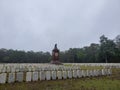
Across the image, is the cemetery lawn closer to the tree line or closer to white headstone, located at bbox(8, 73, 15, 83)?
white headstone, located at bbox(8, 73, 15, 83)

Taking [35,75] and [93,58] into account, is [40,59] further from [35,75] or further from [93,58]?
[35,75]

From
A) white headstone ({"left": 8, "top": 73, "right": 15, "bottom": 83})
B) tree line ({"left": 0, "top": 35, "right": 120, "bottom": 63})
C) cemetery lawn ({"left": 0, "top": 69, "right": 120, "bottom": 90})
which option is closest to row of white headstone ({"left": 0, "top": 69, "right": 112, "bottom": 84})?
white headstone ({"left": 8, "top": 73, "right": 15, "bottom": 83})

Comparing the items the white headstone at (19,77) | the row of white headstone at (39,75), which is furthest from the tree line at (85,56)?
the white headstone at (19,77)

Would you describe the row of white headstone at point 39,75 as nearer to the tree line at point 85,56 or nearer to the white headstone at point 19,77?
the white headstone at point 19,77

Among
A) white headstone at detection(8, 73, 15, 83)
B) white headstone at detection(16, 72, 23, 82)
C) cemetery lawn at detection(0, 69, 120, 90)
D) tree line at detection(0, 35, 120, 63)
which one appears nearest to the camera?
cemetery lawn at detection(0, 69, 120, 90)

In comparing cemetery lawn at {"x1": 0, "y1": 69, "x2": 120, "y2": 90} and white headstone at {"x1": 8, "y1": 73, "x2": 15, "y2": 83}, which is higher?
white headstone at {"x1": 8, "y1": 73, "x2": 15, "y2": 83}

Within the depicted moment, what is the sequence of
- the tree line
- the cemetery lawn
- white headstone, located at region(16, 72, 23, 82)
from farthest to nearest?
the tree line
white headstone, located at region(16, 72, 23, 82)
the cemetery lawn

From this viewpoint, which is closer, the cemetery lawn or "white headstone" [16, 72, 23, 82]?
the cemetery lawn

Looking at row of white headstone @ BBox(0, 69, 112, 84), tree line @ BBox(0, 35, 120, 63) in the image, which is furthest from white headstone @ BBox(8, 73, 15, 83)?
tree line @ BBox(0, 35, 120, 63)

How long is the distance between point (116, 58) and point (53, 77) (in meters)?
56.4

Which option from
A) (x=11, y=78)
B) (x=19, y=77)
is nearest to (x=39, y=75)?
(x=19, y=77)

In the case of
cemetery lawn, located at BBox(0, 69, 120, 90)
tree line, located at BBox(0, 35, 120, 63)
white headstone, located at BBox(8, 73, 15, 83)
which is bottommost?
cemetery lawn, located at BBox(0, 69, 120, 90)

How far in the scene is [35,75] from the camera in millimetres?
11305

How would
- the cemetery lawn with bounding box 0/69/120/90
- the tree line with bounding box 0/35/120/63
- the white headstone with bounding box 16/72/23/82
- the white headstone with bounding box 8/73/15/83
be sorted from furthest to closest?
the tree line with bounding box 0/35/120/63 → the white headstone with bounding box 16/72/23/82 → the white headstone with bounding box 8/73/15/83 → the cemetery lawn with bounding box 0/69/120/90
